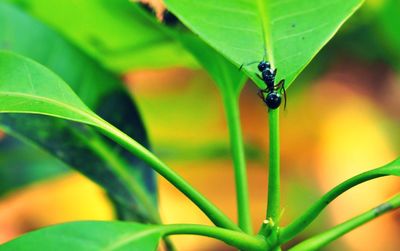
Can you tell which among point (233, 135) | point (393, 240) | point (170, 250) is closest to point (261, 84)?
point (233, 135)

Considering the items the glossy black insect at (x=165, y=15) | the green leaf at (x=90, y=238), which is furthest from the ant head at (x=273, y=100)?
the glossy black insect at (x=165, y=15)

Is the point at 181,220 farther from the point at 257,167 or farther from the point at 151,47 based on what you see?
the point at 151,47

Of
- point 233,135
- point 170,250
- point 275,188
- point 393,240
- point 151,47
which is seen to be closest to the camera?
point 275,188

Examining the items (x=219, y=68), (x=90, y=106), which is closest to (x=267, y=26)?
(x=219, y=68)

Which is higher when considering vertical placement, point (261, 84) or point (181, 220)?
point (181, 220)

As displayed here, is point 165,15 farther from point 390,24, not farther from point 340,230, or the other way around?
point 390,24

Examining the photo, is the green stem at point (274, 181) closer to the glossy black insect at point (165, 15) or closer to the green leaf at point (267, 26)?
the green leaf at point (267, 26)

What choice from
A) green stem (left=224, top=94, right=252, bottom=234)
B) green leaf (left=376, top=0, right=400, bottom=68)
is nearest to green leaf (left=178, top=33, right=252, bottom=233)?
green stem (left=224, top=94, right=252, bottom=234)
